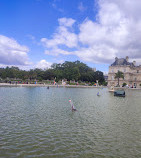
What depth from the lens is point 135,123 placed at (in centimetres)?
1170

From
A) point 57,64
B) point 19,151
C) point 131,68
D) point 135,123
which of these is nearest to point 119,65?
point 131,68

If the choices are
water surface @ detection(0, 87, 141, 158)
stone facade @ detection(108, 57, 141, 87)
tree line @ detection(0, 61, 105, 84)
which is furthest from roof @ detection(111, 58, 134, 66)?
water surface @ detection(0, 87, 141, 158)

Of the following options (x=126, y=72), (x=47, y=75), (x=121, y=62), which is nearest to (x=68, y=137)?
(x=47, y=75)

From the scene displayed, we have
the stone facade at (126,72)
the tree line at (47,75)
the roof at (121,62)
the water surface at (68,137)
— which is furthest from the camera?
the roof at (121,62)

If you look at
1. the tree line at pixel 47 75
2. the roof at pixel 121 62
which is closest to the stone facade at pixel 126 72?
the roof at pixel 121 62

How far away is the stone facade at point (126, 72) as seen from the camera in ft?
350

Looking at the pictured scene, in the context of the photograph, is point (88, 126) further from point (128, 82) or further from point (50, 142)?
point (128, 82)

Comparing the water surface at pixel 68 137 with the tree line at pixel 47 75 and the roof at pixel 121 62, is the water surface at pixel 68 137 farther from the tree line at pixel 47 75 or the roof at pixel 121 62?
the roof at pixel 121 62

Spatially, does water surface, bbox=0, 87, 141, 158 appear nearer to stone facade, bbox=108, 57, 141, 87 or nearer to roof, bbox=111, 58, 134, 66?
stone facade, bbox=108, 57, 141, 87

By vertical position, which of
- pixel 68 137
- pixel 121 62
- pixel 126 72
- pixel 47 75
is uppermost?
pixel 121 62

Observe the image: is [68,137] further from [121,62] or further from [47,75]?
[121,62]

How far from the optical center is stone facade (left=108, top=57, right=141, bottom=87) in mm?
106562

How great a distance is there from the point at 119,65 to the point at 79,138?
108 m

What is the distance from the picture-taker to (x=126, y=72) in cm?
10606
